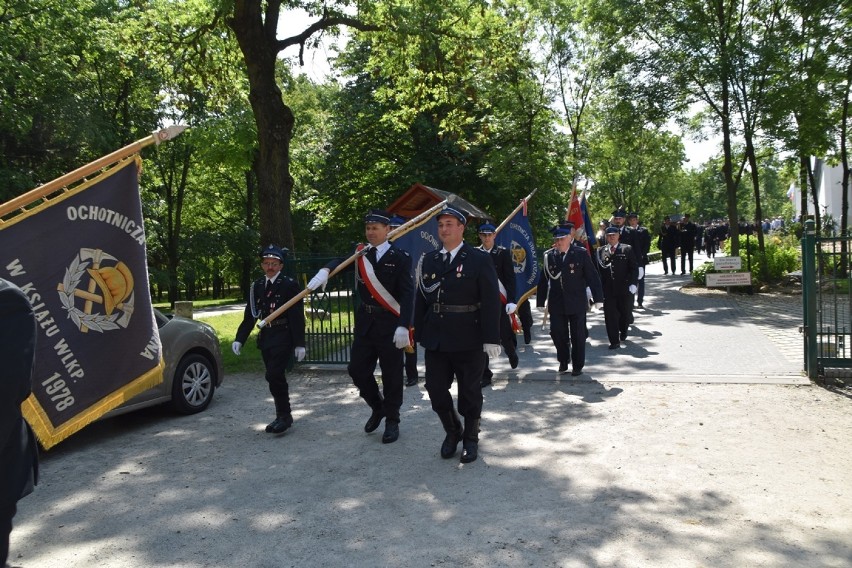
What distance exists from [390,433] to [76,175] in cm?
360

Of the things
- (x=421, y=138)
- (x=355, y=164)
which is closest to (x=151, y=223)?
(x=355, y=164)

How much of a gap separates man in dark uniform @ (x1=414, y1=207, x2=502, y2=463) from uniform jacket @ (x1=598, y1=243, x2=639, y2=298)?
19.9 feet

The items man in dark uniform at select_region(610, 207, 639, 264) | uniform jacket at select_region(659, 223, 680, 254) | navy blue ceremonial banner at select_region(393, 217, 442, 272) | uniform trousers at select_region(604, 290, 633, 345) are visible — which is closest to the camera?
navy blue ceremonial banner at select_region(393, 217, 442, 272)

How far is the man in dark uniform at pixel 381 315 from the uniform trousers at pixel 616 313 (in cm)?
545

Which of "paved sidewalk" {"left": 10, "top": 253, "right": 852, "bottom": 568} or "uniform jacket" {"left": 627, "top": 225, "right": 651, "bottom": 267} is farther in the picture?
"uniform jacket" {"left": 627, "top": 225, "right": 651, "bottom": 267}

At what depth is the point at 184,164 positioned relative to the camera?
34531 mm

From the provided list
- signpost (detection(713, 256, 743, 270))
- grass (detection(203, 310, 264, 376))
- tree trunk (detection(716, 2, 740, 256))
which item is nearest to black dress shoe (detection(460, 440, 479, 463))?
grass (detection(203, 310, 264, 376))

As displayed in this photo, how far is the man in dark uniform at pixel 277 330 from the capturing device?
7.16 metres

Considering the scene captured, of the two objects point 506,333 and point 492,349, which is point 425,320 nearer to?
point 492,349

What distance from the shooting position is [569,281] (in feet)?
30.5

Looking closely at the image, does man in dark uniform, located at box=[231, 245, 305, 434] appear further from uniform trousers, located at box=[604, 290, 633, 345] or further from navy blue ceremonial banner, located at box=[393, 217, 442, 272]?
uniform trousers, located at box=[604, 290, 633, 345]

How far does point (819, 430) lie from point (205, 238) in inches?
1261

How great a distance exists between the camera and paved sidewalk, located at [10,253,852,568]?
14.0 ft

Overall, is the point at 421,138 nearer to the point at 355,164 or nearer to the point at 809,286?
the point at 355,164
